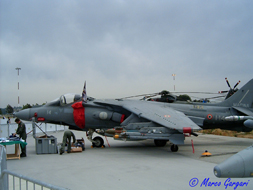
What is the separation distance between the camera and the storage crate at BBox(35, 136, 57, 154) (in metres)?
9.85

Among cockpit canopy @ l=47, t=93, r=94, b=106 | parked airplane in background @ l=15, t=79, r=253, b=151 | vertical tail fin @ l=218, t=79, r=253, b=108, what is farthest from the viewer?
vertical tail fin @ l=218, t=79, r=253, b=108

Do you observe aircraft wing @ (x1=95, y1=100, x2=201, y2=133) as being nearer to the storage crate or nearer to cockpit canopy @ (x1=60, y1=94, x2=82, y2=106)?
cockpit canopy @ (x1=60, y1=94, x2=82, y2=106)

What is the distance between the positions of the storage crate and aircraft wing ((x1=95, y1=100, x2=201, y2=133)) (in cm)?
308

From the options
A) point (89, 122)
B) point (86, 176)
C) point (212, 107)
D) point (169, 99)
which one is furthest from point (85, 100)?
point (212, 107)

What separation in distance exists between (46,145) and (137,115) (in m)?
4.21

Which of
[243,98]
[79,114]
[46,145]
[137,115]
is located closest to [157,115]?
[137,115]

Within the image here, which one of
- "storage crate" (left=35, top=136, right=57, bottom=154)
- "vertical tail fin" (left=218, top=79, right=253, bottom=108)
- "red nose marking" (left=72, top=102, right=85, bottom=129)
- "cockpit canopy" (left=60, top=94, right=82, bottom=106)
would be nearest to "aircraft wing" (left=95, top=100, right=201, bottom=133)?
"red nose marking" (left=72, top=102, right=85, bottom=129)

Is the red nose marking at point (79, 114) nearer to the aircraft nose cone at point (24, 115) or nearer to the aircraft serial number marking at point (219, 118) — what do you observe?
the aircraft nose cone at point (24, 115)

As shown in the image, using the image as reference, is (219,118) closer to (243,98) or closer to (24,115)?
(243,98)

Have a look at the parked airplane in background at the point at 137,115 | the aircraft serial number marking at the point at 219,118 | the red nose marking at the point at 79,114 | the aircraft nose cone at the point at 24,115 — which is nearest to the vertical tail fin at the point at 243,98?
the parked airplane in background at the point at 137,115

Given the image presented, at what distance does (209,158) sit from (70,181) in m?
5.46

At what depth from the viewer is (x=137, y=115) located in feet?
33.4

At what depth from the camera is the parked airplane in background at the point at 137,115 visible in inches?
372

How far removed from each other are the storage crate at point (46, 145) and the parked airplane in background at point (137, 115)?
1930 mm
